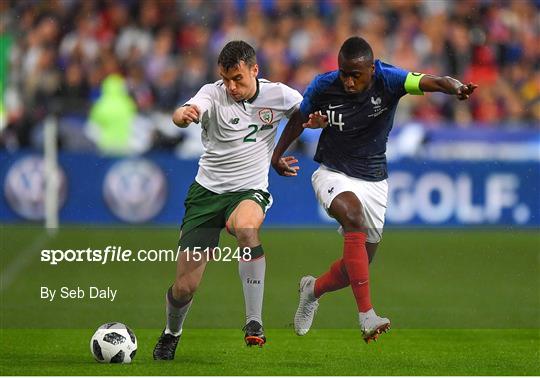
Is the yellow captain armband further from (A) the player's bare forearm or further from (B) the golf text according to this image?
(B) the golf text

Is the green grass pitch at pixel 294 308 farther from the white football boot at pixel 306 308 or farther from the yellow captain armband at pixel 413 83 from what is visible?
the yellow captain armband at pixel 413 83

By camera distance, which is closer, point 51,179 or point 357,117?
point 357,117

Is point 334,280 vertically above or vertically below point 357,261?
below

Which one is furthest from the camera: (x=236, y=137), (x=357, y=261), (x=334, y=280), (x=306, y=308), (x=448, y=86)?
(x=306, y=308)

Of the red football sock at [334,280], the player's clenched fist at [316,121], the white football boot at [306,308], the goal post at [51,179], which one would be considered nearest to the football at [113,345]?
the white football boot at [306,308]

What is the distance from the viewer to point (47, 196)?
16.7m

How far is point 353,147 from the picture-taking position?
8.66m

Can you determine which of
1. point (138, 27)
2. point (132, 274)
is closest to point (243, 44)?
point (132, 274)

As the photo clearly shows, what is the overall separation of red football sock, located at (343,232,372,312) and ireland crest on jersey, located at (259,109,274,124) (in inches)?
36.1

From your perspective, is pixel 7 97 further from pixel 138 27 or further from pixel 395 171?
pixel 395 171

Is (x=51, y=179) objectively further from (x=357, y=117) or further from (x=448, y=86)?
(x=448, y=86)

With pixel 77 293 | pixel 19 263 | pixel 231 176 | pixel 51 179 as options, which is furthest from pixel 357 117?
pixel 51 179

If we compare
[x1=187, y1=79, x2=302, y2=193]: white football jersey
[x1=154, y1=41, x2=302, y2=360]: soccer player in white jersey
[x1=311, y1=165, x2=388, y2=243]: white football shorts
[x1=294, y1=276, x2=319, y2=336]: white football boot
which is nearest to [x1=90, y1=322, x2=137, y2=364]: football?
[x1=154, y1=41, x2=302, y2=360]: soccer player in white jersey

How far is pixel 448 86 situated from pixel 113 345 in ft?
8.82
